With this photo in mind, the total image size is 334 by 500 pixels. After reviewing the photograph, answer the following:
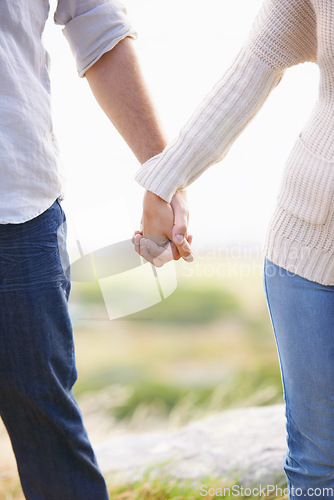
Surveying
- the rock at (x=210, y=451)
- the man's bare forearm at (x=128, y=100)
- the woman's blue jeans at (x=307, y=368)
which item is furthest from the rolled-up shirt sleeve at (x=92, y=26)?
the rock at (x=210, y=451)

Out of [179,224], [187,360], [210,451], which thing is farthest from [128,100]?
[187,360]

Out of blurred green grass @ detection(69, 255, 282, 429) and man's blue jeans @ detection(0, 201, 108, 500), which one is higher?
man's blue jeans @ detection(0, 201, 108, 500)

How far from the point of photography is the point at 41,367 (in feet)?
3.48

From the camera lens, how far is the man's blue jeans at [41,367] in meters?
1.04

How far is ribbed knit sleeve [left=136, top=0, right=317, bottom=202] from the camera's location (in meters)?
1.07

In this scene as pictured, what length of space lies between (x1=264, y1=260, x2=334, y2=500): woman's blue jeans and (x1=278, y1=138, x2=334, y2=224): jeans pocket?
0.12m

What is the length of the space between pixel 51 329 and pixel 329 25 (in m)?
0.74

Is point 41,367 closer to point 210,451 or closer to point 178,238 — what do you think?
point 178,238

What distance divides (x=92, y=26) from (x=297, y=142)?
1.74 feet

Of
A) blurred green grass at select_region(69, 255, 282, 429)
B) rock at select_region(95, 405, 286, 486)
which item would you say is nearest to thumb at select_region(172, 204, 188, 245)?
rock at select_region(95, 405, 286, 486)

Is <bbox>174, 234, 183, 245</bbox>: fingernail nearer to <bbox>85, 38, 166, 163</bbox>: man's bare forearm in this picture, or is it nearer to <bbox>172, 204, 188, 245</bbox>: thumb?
<bbox>172, 204, 188, 245</bbox>: thumb

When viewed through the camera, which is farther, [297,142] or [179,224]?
[179,224]

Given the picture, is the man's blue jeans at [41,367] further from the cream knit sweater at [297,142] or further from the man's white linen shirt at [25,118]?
the cream knit sweater at [297,142]

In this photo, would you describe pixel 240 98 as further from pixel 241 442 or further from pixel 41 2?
pixel 241 442
